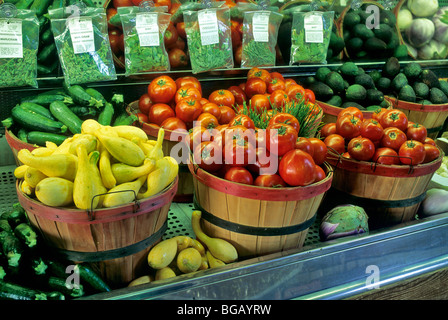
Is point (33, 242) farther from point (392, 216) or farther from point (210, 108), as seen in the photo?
point (392, 216)

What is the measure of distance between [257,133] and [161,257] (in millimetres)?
689

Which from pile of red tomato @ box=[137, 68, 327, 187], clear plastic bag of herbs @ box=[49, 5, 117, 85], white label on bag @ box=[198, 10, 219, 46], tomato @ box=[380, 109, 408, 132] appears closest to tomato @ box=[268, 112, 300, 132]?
pile of red tomato @ box=[137, 68, 327, 187]

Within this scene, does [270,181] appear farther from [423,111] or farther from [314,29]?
[423,111]

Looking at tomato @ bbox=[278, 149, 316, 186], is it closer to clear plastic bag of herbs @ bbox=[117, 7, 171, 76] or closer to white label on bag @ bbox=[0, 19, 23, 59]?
clear plastic bag of herbs @ bbox=[117, 7, 171, 76]

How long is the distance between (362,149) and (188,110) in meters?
0.99

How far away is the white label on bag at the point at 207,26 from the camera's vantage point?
8.00ft

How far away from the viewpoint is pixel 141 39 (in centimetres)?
236

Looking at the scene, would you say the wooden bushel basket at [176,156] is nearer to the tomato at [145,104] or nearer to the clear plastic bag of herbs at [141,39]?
the tomato at [145,104]

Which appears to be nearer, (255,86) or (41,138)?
(41,138)

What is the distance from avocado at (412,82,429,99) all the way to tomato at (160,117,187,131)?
204 cm

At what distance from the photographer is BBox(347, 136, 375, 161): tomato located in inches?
78.0

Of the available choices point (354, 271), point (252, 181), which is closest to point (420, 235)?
point (354, 271)

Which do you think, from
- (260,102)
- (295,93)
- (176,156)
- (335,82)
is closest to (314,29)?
(335,82)

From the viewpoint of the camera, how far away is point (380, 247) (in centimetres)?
165
